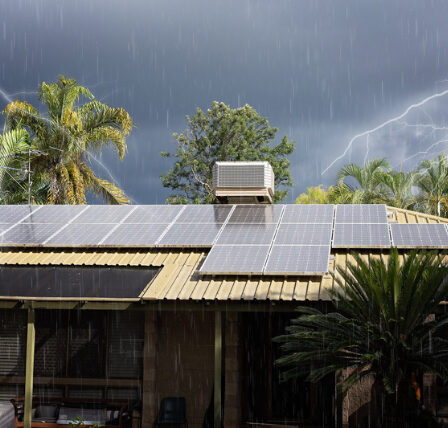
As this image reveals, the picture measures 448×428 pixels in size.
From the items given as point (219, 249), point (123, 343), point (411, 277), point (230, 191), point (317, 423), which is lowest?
point (317, 423)

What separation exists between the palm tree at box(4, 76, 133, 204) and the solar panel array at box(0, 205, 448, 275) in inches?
551

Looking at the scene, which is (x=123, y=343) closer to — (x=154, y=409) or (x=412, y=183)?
(x=154, y=409)

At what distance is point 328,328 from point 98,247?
624 cm

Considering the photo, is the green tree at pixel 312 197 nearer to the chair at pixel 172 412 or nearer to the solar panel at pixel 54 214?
the solar panel at pixel 54 214

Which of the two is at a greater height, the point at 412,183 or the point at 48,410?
the point at 412,183

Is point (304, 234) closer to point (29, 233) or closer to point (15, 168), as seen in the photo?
point (29, 233)

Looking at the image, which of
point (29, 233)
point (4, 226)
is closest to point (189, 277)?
point (29, 233)

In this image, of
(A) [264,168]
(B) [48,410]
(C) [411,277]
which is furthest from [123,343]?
(C) [411,277]

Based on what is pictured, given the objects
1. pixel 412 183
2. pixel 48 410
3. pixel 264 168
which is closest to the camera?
pixel 48 410

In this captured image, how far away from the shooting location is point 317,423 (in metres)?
14.4

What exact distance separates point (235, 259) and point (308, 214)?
336 cm

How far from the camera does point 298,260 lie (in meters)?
13.1

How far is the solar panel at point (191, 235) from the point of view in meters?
14.6

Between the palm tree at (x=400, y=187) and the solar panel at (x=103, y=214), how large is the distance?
75.4 feet
